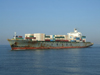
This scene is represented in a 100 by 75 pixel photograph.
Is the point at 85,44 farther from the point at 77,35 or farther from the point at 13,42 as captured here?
the point at 13,42

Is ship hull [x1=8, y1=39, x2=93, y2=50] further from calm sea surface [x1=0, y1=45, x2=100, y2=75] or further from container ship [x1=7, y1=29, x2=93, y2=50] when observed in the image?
calm sea surface [x1=0, y1=45, x2=100, y2=75]

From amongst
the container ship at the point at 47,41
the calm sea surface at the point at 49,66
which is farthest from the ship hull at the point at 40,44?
the calm sea surface at the point at 49,66

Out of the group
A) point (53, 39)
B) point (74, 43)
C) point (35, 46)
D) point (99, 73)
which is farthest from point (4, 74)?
point (74, 43)

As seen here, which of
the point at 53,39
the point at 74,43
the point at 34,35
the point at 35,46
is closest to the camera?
the point at 35,46

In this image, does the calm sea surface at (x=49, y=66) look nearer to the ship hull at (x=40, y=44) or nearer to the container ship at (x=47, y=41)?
the ship hull at (x=40, y=44)

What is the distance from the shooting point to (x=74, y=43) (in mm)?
86812

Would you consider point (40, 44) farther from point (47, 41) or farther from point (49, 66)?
point (49, 66)

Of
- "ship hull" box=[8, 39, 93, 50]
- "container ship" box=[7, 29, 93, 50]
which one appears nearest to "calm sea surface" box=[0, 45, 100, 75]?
"ship hull" box=[8, 39, 93, 50]

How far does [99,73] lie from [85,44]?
68.8m

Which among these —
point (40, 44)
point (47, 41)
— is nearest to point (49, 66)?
point (40, 44)

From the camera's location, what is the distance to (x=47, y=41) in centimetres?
7581

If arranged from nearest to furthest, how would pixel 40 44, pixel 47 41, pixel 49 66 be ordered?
1. pixel 49 66
2. pixel 40 44
3. pixel 47 41

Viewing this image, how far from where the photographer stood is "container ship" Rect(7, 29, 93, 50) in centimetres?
6600

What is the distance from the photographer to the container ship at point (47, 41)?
6600 cm
